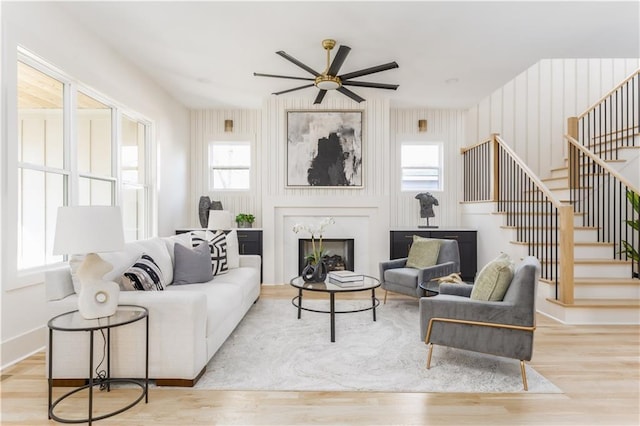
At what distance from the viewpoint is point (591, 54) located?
417 centimetres

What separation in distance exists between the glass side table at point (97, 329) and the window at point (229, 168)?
14.5 ft

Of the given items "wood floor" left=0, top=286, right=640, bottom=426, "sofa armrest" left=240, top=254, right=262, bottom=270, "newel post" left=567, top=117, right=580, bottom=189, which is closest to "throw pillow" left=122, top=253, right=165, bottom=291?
"wood floor" left=0, top=286, right=640, bottom=426

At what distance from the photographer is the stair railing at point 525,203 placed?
377 cm

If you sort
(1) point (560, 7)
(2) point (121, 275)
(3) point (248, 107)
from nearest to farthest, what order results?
(2) point (121, 275), (1) point (560, 7), (3) point (248, 107)

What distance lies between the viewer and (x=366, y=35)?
3.72 metres

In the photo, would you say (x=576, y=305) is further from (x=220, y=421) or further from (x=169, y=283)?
(x=169, y=283)

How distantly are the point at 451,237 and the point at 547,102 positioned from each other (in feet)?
10.2

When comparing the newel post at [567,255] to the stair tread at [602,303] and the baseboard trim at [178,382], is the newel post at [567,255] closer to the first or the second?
the stair tread at [602,303]

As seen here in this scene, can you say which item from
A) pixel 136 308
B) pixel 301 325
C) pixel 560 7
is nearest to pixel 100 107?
pixel 136 308

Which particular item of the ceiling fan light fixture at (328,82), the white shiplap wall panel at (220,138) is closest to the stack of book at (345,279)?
the ceiling fan light fixture at (328,82)

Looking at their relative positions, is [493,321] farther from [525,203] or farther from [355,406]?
[525,203]

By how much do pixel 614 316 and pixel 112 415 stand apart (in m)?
4.39

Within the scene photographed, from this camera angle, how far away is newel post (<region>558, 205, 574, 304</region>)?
373 centimetres

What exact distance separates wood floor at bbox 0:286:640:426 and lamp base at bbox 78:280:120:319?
533 mm
